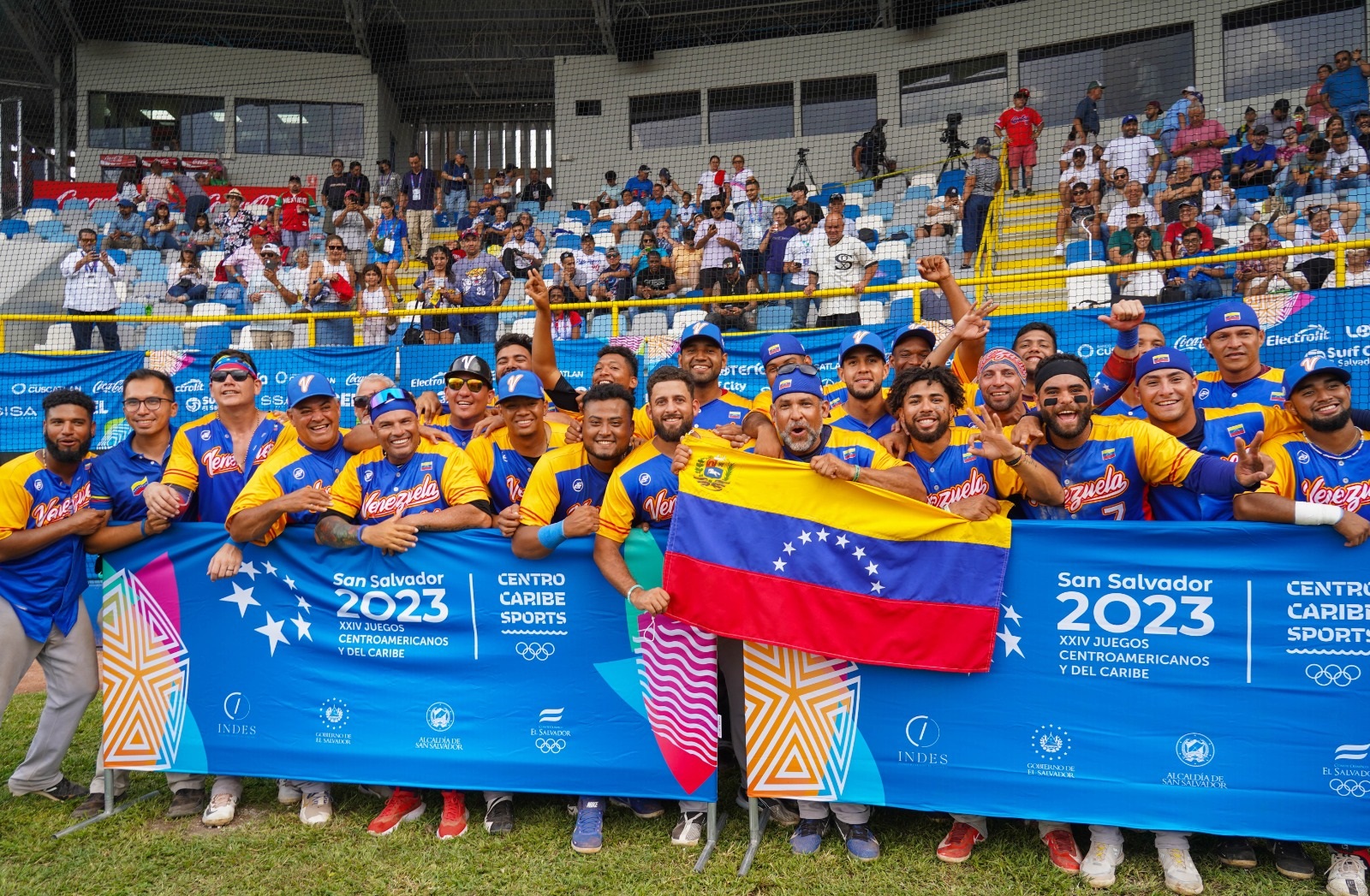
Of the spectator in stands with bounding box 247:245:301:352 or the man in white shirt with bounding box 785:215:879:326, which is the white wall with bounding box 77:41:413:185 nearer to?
the spectator in stands with bounding box 247:245:301:352

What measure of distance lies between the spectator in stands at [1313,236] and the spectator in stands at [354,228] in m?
14.5

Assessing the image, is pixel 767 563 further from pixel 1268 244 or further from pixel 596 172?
pixel 596 172

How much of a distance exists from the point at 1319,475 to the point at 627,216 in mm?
14796

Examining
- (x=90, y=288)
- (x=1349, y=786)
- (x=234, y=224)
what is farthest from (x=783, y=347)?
(x=234, y=224)

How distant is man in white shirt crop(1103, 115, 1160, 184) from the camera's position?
1340 cm

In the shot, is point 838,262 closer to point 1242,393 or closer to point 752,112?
point 1242,393

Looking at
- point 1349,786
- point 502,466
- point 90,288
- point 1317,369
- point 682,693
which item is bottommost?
point 1349,786

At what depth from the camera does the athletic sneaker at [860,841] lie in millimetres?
3814

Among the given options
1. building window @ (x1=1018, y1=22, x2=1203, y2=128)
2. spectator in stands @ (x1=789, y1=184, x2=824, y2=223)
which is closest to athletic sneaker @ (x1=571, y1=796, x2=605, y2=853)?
spectator in stands @ (x1=789, y1=184, x2=824, y2=223)


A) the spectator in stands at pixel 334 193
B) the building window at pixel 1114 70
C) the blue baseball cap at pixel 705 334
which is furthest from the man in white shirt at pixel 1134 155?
the spectator in stands at pixel 334 193

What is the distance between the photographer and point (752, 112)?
20719mm

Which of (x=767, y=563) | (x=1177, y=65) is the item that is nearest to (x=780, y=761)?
(x=767, y=563)

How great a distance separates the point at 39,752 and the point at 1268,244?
11885mm

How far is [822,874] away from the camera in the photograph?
3707 mm
